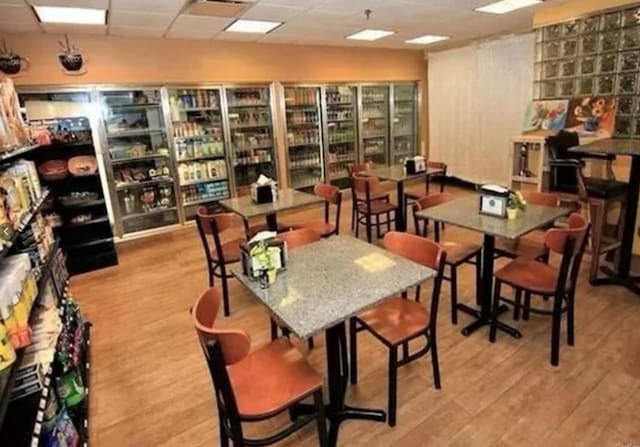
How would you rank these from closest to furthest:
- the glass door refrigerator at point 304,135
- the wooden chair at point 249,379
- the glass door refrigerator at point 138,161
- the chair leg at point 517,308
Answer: the wooden chair at point 249,379 < the chair leg at point 517,308 < the glass door refrigerator at point 138,161 < the glass door refrigerator at point 304,135

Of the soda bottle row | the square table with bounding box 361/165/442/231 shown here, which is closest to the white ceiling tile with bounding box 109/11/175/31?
the soda bottle row

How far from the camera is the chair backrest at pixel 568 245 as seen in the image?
212cm

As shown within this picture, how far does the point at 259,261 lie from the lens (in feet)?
5.92

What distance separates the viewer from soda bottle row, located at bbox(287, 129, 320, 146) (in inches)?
240

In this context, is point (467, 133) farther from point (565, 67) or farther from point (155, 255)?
point (155, 255)

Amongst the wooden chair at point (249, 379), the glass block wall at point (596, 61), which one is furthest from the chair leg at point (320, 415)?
the glass block wall at point (596, 61)

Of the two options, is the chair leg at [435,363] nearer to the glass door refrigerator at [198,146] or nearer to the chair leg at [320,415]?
the chair leg at [320,415]

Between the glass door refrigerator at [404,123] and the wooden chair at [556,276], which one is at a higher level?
the glass door refrigerator at [404,123]

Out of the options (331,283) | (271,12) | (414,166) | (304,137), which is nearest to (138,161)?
(304,137)

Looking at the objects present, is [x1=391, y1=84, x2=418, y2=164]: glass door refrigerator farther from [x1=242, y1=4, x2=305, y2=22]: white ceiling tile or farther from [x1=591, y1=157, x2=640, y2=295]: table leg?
[x1=591, y1=157, x2=640, y2=295]: table leg

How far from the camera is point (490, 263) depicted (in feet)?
8.59

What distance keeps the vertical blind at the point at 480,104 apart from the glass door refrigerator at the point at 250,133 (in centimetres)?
306

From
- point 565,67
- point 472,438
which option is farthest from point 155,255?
point 565,67

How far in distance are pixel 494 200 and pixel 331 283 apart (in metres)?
1.44
